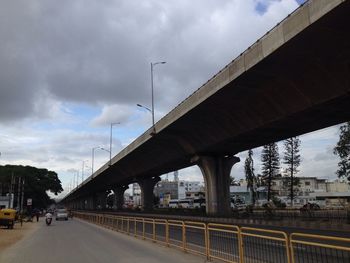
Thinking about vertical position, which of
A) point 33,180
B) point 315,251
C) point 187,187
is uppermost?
point 187,187

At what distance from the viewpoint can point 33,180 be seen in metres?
126

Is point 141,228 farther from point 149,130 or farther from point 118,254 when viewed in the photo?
point 149,130

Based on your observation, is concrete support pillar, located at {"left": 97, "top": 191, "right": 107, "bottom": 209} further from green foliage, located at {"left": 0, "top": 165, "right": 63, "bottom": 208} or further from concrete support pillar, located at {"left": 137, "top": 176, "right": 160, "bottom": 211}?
concrete support pillar, located at {"left": 137, "top": 176, "right": 160, "bottom": 211}

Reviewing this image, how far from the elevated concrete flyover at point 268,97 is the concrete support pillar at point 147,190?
90.3 feet

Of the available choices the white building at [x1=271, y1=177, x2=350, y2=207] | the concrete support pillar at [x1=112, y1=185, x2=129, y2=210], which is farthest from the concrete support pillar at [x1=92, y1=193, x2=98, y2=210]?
the white building at [x1=271, y1=177, x2=350, y2=207]

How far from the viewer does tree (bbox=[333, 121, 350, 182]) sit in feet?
209

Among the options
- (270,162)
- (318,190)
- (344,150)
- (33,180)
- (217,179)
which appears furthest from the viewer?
(318,190)

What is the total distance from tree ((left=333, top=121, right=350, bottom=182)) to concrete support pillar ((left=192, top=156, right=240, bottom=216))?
88.0 feet

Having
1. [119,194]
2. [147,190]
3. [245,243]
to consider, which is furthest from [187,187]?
[245,243]

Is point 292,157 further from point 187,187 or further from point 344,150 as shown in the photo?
point 187,187

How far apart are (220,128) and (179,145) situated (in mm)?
10378

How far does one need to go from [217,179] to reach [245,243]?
3109 cm

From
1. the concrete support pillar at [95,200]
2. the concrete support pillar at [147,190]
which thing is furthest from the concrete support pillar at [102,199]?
the concrete support pillar at [147,190]

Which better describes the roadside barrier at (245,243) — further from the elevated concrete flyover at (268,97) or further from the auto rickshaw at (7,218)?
the auto rickshaw at (7,218)
